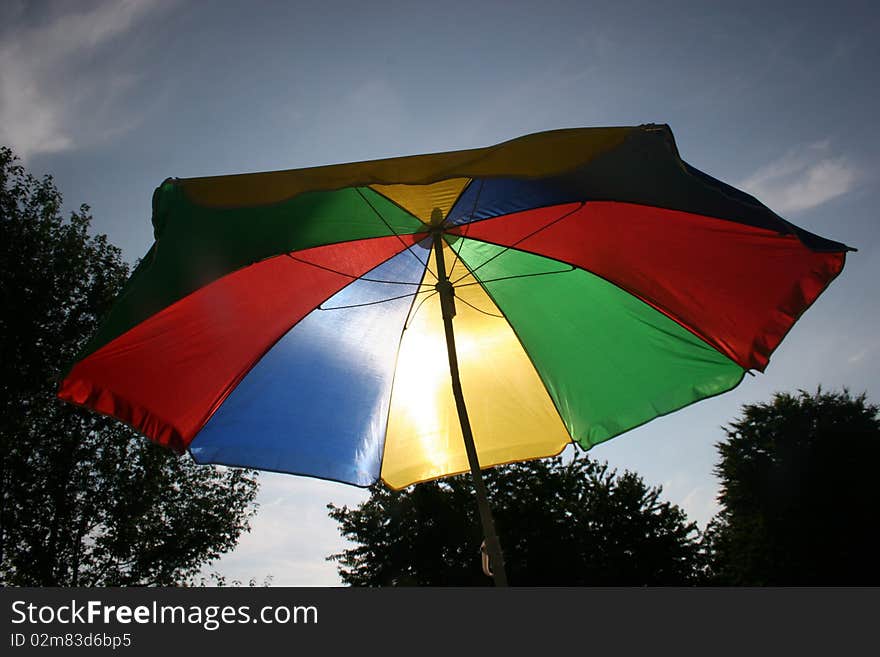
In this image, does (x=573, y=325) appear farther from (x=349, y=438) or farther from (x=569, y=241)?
(x=349, y=438)

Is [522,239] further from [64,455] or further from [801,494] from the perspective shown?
[801,494]

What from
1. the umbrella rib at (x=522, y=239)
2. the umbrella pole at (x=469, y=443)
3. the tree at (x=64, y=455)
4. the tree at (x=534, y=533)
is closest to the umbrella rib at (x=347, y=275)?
the umbrella rib at (x=522, y=239)

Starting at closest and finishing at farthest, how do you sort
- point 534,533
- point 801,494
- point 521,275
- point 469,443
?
point 469,443, point 521,275, point 801,494, point 534,533

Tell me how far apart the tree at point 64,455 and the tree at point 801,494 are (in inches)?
706

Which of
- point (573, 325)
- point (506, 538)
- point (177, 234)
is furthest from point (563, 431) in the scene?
point (506, 538)

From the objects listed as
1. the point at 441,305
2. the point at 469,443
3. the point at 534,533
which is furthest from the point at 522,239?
the point at 534,533

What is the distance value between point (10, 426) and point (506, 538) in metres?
19.8

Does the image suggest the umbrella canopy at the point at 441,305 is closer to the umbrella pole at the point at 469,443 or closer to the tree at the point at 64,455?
the umbrella pole at the point at 469,443

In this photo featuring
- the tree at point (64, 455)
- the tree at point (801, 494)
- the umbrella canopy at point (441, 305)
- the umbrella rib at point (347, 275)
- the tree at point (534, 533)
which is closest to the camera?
the umbrella canopy at point (441, 305)

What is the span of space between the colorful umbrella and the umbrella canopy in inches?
0.4

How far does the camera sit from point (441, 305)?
10.8ft

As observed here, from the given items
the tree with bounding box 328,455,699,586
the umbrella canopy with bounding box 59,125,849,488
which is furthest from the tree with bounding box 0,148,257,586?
the umbrella canopy with bounding box 59,125,849,488

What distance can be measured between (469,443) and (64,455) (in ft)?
48.6

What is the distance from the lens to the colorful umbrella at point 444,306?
2299 millimetres
